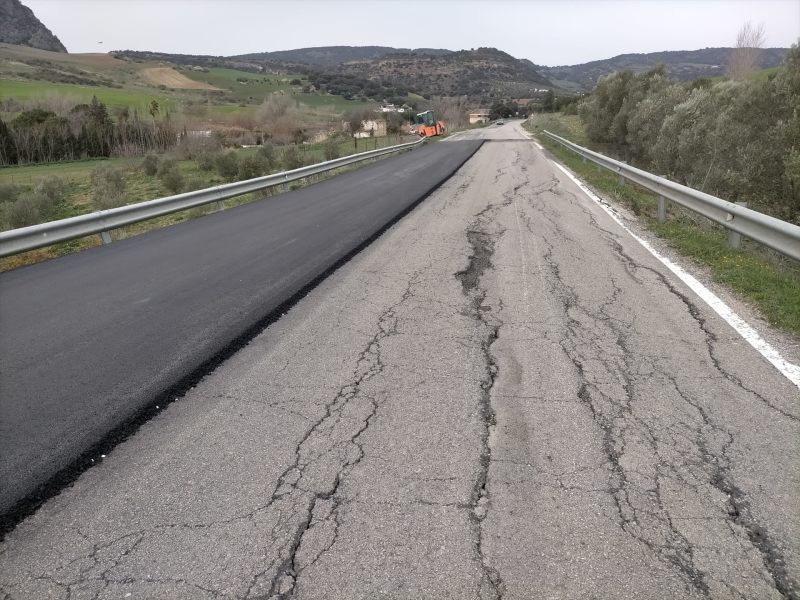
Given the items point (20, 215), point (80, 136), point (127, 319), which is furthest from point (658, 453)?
point (80, 136)

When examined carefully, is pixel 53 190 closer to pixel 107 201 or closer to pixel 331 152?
pixel 107 201

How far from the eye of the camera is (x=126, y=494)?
2701mm

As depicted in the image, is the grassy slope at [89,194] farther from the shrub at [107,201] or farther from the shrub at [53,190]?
the shrub at [107,201]

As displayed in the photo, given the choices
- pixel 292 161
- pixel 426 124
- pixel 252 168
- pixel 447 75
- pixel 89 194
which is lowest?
pixel 89 194

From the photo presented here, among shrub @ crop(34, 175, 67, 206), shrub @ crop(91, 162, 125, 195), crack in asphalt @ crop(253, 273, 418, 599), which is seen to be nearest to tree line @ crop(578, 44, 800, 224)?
crack in asphalt @ crop(253, 273, 418, 599)

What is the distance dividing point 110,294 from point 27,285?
1470 mm

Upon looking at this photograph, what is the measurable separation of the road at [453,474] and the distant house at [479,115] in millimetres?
110028

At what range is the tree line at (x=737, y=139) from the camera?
1396cm

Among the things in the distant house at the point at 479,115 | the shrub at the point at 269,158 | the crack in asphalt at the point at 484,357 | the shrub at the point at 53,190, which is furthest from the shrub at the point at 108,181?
the distant house at the point at 479,115

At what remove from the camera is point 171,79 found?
12875 cm

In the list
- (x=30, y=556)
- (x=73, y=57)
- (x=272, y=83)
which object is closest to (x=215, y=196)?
(x=30, y=556)

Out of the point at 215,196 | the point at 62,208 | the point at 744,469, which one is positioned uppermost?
the point at 744,469

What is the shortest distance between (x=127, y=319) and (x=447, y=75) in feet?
596

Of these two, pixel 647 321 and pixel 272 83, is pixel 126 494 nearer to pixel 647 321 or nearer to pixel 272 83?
pixel 647 321
